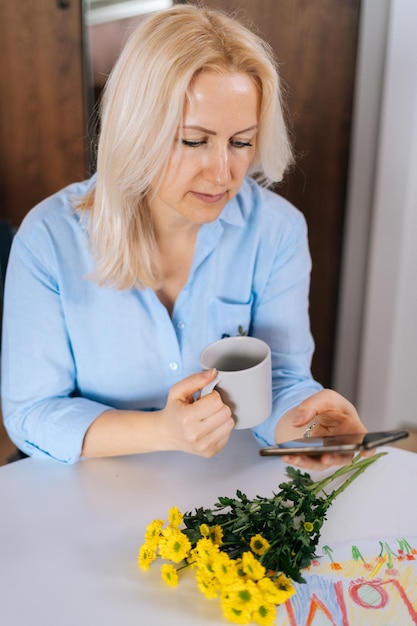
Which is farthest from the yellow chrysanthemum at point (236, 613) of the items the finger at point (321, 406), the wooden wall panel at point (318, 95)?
the wooden wall panel at point (318, 95)

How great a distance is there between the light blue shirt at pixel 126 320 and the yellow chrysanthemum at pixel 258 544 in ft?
1.10

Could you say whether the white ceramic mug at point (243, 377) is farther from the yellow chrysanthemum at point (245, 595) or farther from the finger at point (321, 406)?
the yellow chrysanthemum at point (245, 595)

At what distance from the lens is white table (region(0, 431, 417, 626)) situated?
80 centimetres

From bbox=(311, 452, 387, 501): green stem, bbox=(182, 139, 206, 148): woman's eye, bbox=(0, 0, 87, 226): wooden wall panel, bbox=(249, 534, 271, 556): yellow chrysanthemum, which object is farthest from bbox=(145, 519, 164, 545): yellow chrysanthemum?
bbox=(0, 0, 87, 226): wooden wall panel

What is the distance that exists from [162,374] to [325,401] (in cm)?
32

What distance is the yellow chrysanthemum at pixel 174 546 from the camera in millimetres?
827

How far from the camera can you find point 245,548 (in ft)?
2.72

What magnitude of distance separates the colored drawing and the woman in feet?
0.52

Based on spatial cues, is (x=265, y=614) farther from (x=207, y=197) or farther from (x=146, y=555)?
(x=207, y=197)

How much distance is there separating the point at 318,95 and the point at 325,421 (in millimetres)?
1218

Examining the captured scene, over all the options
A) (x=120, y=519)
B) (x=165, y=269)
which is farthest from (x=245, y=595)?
(x=165, y=269)

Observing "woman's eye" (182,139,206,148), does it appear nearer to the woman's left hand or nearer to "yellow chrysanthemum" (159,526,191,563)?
the woman's left hand

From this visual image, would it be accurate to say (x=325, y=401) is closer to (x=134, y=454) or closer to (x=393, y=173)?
(x=134, y=454)

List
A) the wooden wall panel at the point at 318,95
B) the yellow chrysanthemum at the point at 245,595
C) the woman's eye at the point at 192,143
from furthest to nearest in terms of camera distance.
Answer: the wooden wall panel at the point at 318,95 → the woman's eye at the point at 192,143 → the yellow chrysanthemum at the point at 245,595
